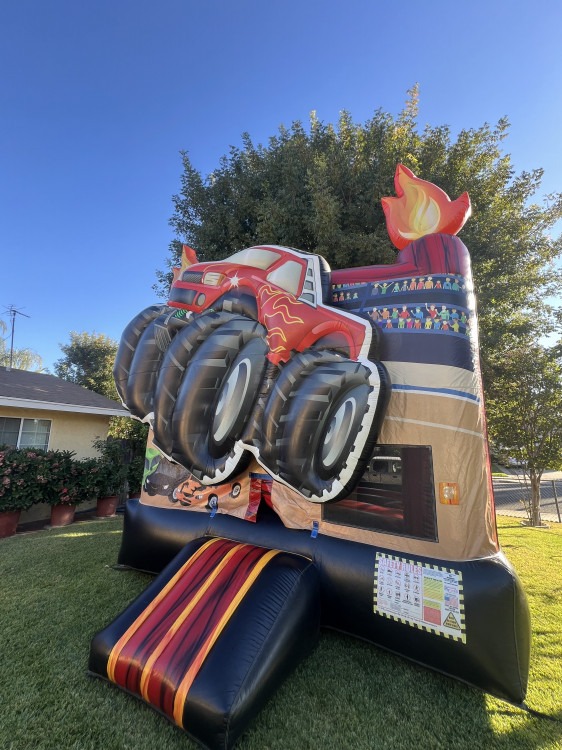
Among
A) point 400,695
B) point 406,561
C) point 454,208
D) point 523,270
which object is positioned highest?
point 523,270

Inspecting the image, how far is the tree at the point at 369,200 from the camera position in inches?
260

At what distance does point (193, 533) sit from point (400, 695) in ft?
7.39

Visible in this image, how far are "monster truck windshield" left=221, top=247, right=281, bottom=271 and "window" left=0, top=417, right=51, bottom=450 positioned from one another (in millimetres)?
7002

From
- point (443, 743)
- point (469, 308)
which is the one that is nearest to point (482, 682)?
point (443, 743)

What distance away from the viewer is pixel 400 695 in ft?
7.78

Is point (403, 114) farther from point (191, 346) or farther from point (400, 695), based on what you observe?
point (400, 695)

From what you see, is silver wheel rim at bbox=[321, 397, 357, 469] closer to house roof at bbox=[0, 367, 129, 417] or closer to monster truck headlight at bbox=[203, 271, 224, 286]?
monster truck headlight at bbox=[203, 271, 224, 286]

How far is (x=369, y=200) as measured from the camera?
22.4 feet

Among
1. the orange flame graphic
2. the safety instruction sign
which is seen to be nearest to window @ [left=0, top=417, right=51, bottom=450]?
the safety instruction sign

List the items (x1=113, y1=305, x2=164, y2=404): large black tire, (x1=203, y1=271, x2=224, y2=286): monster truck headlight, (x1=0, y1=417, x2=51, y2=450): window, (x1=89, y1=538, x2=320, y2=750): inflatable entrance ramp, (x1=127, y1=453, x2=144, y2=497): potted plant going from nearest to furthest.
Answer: (x1=89, y1=538, x2=320, y2=750): inflatable entrance ramp
(x1=203, y1=271, x2=224, y2=286): monster truck headlight
(x1=113, y1=305, x2=164, y2=404): large black tire
(x1=0, y1=417, x2=51, y2=450): window
(x1=127, y1=453, x2=144, y2=497): potted plant

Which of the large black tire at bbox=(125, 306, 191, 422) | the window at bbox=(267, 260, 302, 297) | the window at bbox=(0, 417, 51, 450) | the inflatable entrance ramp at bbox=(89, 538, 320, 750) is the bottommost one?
the inflatable entrance ramp at bbox=(89, 538, 320, 750)

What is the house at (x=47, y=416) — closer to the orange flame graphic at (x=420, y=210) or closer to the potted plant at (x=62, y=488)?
the potted plant at (x=62, y=488)

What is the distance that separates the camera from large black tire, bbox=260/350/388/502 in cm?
280

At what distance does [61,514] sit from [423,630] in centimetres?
717
